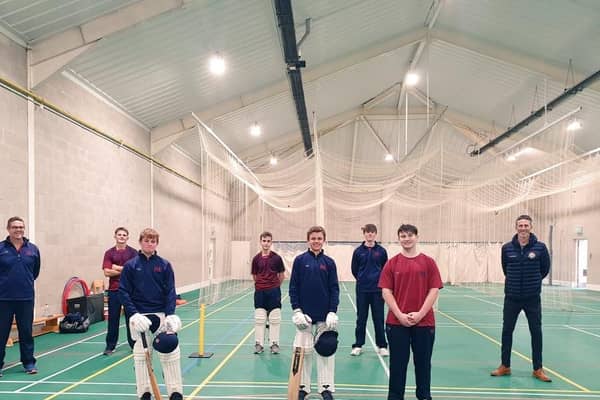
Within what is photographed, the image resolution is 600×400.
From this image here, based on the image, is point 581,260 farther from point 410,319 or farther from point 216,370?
point 410,319

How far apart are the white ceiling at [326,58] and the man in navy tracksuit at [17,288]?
3606 millimetres

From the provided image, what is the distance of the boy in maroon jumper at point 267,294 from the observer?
18.7 feet

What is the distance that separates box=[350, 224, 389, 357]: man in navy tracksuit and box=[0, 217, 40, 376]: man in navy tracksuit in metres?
3.90

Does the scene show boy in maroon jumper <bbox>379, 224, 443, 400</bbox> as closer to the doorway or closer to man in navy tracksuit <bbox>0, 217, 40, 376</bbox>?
man in navy tracksuit <bbox>0, 217, 40, 376</bbox>

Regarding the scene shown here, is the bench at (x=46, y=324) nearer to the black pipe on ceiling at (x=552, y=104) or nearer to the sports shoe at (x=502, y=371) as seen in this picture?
the sports shoe at (x=502, y=371)

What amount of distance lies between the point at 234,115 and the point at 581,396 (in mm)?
11056

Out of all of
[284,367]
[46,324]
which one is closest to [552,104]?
[284,367]

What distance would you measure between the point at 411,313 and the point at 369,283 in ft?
7.20

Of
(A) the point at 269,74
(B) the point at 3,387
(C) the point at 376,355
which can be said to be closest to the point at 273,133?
(A) the point at 269,74

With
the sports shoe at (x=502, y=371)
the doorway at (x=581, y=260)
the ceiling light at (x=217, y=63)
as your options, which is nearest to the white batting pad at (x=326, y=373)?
the sports shoe at (x=502, y=371)

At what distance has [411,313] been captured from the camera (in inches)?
134

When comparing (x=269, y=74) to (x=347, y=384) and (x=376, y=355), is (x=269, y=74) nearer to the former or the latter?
(x=376, y=355)

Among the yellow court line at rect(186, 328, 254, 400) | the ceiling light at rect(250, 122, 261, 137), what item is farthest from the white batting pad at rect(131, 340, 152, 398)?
the ceiling light at rect(250, 122, 261, 137)

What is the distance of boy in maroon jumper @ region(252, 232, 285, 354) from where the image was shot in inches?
→ 224
